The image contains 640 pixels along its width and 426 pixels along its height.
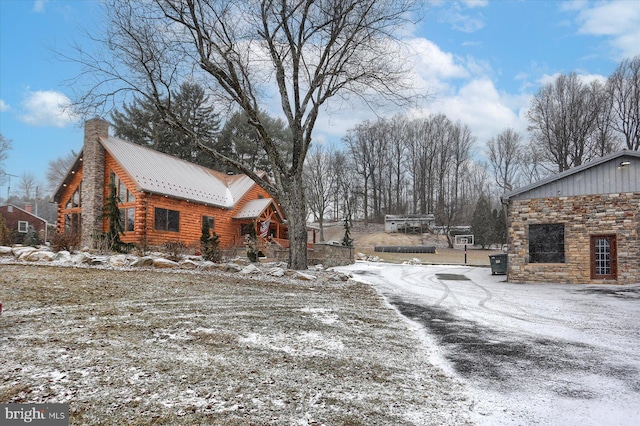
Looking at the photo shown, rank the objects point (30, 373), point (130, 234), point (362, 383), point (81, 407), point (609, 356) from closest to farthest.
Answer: point (81, 407), point (30, 373), point (362, 383), point (609, 356), point (130, 234)

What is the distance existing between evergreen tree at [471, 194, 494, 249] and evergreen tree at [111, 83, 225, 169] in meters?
26.0

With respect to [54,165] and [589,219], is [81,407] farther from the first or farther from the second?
[54,165]

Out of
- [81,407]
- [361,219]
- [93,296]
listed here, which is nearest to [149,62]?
[93,296]

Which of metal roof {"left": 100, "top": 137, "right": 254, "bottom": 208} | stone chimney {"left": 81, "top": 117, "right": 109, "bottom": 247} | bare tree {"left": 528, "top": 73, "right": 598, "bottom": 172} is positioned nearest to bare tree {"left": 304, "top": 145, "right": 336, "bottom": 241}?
metal roof {"left": 100, "top": 137, "right": 254, "bottom": 208}

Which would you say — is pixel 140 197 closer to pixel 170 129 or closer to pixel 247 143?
pixel 170 129

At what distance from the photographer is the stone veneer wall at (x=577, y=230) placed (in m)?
13.4

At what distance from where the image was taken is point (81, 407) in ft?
8.66

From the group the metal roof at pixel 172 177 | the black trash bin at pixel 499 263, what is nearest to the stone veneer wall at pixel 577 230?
the black trash bin at pixel 499 263

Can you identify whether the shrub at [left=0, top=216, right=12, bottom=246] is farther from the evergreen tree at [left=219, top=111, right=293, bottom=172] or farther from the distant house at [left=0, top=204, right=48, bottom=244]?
the evergreen tree at [left=219, top=111, right=293, bottom=172]

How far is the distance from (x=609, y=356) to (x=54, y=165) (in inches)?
2603

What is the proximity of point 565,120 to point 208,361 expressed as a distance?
39.3 meters

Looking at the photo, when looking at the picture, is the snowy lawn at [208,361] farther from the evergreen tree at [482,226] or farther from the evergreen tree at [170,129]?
the evergreen tree at [482,226]

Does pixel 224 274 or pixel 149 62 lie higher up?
pixel 149 62

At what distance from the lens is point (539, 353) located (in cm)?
469
